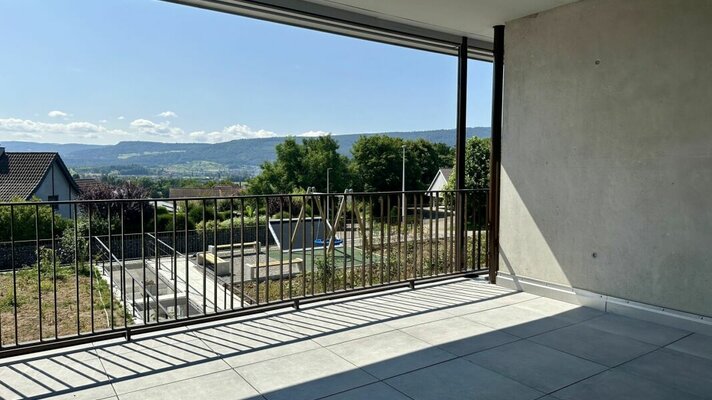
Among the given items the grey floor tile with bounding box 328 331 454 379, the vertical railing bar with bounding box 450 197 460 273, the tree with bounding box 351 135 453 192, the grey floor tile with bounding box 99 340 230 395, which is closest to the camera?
the grey floor tile with bounding box 99 340 230 395

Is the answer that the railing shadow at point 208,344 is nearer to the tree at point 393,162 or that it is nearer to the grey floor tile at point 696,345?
the grey floor tile at point 696,345

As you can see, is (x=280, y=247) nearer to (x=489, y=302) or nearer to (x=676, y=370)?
(x=489, y=302)

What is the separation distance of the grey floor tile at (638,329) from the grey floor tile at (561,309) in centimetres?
8

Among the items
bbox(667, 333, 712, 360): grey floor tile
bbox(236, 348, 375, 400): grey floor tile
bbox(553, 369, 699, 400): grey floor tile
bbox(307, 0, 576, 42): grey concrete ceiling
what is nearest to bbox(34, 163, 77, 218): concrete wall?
bbox(307, 0, 576, 42): grey concrete ceiling

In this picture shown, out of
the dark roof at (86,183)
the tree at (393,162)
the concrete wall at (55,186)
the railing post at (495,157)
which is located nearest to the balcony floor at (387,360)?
the railing post at (495,157)

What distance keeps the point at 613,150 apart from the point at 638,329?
4.16ft

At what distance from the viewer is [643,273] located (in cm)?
328

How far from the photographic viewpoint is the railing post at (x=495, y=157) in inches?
164

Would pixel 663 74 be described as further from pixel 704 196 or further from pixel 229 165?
pixel 229 165

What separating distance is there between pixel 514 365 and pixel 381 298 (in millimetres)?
1438

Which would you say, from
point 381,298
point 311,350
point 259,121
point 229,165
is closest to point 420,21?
point 381,298

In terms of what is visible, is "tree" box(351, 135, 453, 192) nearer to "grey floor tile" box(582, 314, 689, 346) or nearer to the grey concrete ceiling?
the grey concrete ceiling

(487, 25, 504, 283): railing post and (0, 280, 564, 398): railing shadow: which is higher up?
(487, 25, 504, 283): railing post

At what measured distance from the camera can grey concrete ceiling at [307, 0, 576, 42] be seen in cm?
354
